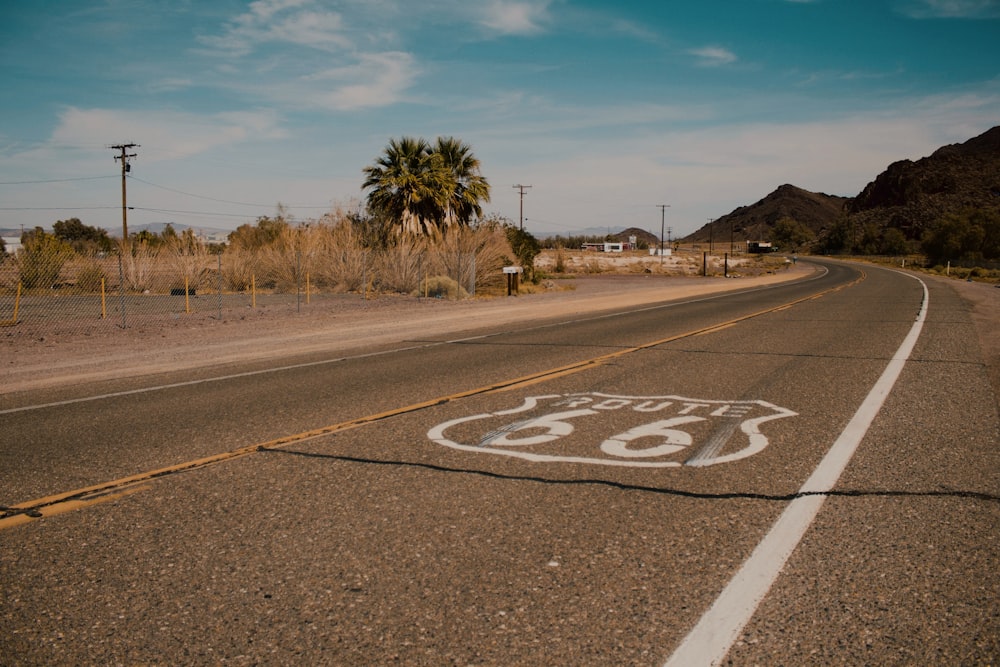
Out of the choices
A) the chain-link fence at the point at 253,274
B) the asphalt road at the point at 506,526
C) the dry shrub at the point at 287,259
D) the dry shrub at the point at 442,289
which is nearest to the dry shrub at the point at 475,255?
the chain-link fence at the point at 253,274

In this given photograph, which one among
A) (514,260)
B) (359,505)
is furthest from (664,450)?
(514,260)

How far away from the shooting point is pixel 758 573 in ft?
11.8

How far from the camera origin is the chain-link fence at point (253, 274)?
88.1 ft

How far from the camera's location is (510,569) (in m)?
3.67

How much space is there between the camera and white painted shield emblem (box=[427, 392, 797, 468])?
226 inches

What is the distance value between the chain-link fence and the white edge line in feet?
70.4

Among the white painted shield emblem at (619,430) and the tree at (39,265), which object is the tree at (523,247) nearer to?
the tree at (39,265)

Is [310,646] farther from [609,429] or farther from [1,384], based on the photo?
[1,384]

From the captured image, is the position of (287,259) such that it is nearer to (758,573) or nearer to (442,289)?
(442,289)

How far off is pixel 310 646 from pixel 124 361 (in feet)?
35.4

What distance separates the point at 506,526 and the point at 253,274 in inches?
1017

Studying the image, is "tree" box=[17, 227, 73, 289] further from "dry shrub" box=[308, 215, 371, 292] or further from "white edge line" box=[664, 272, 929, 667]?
"white edge line" box=[664, 272, 929, 667]

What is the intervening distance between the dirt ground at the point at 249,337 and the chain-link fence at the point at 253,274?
3571mm

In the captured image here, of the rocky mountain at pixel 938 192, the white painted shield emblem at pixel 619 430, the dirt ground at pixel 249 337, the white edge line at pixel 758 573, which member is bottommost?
the white edge line at pixel 758 573
